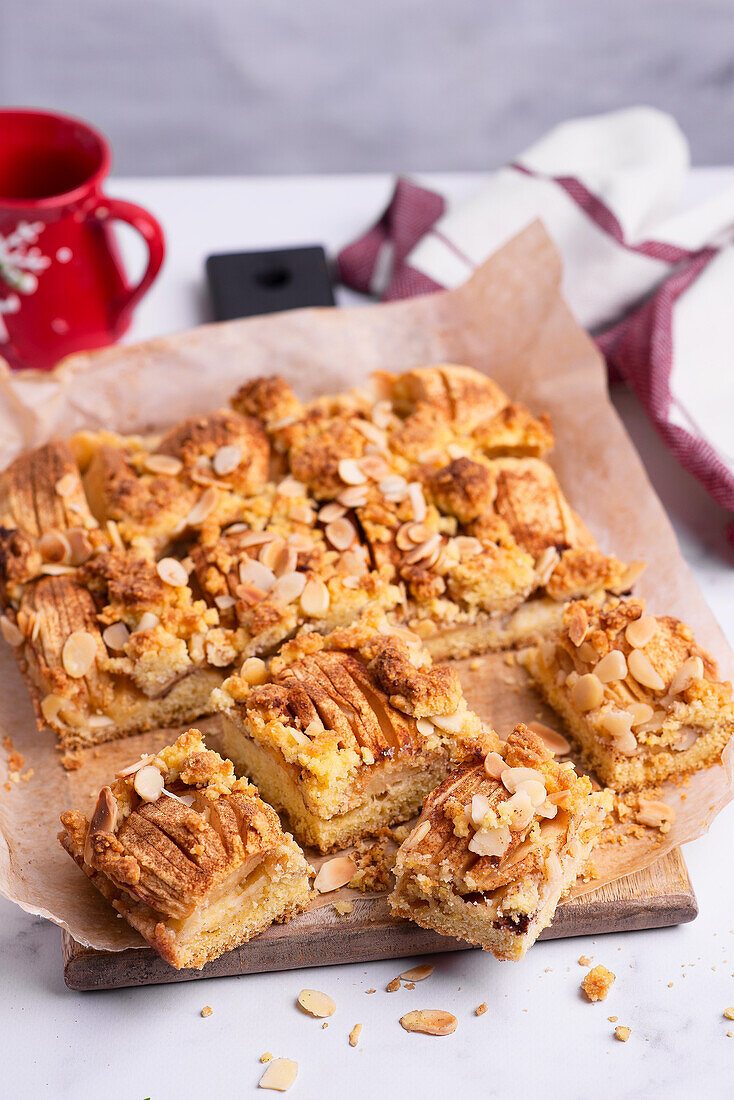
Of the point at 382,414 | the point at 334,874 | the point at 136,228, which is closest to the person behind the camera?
the point at 334,874

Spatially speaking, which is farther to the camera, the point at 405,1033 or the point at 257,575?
the point at 257,575

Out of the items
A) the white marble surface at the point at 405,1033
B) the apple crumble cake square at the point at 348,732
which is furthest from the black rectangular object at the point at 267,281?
the white marble surface at the point at 405,1033

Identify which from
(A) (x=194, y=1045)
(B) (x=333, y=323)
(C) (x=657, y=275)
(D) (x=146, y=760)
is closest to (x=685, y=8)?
(C) (x=657, y=275)

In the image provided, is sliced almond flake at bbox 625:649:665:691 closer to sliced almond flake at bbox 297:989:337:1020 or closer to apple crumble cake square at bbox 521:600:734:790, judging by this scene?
apple crumble cake square at bbox 521:600:734:790

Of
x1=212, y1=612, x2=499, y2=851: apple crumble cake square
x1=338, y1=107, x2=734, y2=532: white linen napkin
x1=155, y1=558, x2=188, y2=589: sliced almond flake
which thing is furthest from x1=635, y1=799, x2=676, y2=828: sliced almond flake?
x1=155, y1=558, x2=188, y2=589: sliced almond flake

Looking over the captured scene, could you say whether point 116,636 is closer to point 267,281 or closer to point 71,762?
point 71,762

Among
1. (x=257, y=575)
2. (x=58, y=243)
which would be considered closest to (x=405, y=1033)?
(x=257, y=575)
